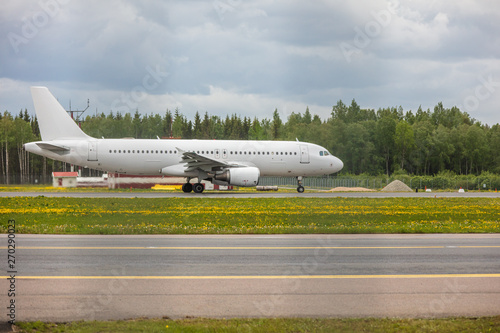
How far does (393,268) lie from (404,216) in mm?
12590

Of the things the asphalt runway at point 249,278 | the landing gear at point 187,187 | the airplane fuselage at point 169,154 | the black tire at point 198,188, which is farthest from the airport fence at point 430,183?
the asphalt runway at point 249,278

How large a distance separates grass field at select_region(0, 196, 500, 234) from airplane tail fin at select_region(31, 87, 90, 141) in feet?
34.2

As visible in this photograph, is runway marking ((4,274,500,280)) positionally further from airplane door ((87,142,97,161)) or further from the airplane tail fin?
the airplane tail fin

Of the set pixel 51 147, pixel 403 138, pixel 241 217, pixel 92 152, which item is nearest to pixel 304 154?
pixel 92 152

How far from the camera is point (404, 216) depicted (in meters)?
23.0

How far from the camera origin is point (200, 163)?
3822 cm

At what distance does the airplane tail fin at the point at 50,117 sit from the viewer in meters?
38.4

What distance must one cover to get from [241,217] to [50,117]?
2245 centimetres

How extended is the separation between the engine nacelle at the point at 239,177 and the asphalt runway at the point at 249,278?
880 inches

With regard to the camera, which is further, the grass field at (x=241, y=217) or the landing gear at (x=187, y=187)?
the landing gear at (x=187, y=187)

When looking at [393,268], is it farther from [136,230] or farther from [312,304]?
[136,230]

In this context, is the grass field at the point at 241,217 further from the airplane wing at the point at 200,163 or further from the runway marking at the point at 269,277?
the runway marking at the point at 269,277

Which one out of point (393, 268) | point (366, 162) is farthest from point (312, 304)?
point (366, 162)

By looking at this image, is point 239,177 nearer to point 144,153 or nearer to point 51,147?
point 144,153
